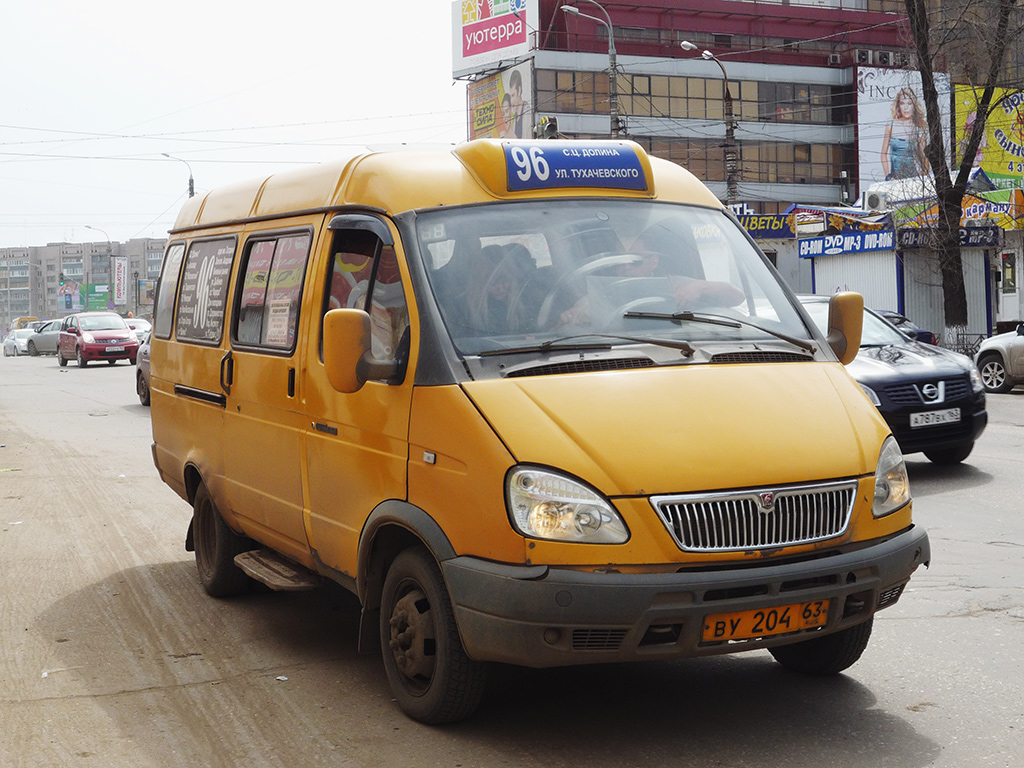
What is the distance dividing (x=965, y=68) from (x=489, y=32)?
4883 cm

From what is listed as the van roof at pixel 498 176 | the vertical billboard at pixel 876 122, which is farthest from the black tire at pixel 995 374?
the vertical billboard at pixel 876 122

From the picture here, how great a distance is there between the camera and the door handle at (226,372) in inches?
247

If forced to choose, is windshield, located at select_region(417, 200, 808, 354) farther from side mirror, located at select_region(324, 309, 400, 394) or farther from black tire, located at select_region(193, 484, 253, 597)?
black tire, located at select_region(193, 484, 253, 597)

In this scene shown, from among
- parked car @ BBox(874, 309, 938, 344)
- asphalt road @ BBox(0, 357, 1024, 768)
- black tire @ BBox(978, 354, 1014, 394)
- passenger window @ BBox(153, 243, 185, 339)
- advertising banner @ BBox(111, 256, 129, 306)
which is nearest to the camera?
asphalt road @ BBox(0, 357, 1024, 768)

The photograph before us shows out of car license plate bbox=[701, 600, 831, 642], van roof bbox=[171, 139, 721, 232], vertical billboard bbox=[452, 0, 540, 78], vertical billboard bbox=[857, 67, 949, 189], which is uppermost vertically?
vertical billboard bbox=[452, 0, 540, 78]

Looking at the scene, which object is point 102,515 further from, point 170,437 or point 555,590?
point 555,590

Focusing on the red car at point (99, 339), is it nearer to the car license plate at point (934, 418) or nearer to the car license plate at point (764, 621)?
the car license plate at point (934, 418)

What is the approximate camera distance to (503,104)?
7294 centimetres

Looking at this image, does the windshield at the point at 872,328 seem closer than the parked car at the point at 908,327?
Yes

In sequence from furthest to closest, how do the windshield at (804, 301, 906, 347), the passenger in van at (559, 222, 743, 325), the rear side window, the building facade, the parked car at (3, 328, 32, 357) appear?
the building facade
the parked car at (3, 328, 32, 357)
the windshield at (804, 301, 906, 347)
the rear side window
the passenger in van at (559, 222, 743, 325)

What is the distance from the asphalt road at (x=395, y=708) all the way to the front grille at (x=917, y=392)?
7.78 ft

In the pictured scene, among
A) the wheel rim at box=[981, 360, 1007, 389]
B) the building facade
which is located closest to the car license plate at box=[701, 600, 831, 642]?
the wheel rim at box=[981, 360, 1007, 389]

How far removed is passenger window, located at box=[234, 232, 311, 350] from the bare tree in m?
23.6

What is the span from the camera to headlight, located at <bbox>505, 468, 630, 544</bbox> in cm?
391
